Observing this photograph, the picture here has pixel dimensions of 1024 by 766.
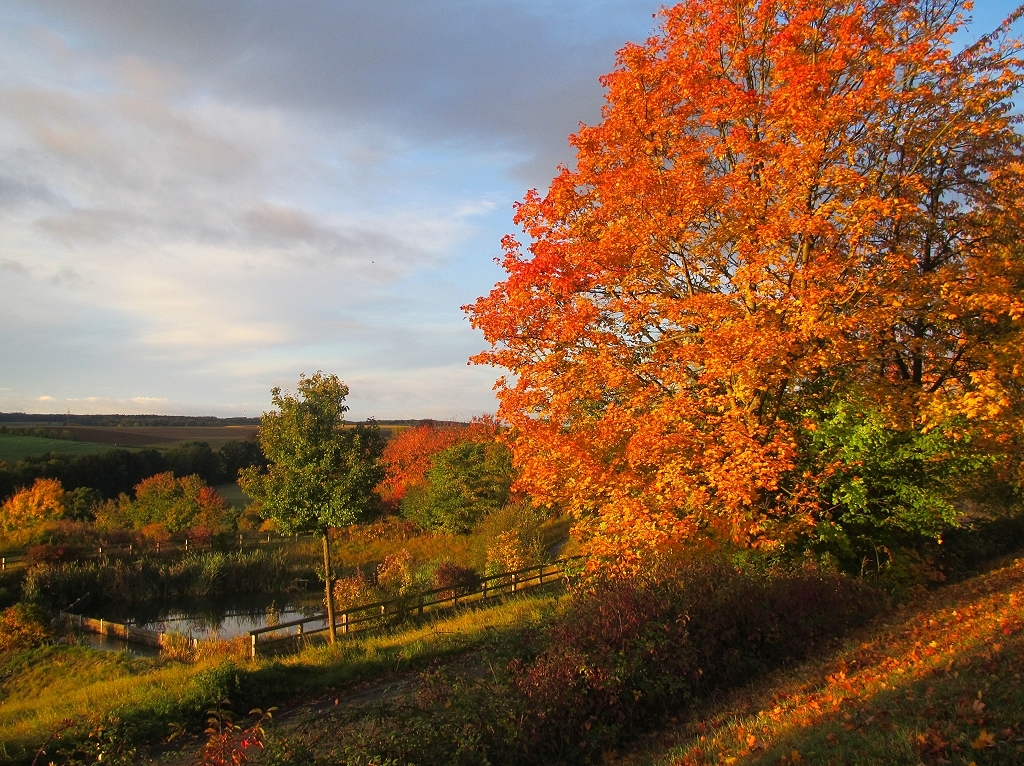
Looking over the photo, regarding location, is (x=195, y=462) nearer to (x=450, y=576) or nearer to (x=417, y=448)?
(x=417, y=448)

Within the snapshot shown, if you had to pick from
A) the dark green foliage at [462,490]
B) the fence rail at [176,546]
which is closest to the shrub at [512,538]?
the dark green foliage at [462,490]

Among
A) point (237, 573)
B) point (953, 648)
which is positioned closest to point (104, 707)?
point (953, 648)

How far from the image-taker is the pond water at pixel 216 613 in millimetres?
29641

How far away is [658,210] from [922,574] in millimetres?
8899

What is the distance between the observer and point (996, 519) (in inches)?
805

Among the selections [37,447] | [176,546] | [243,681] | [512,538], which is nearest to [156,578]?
[176,546]

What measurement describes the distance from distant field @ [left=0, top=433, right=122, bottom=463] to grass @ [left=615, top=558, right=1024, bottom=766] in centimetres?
7749

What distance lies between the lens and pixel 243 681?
11125mm

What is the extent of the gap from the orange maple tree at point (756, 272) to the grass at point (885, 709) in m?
2.65

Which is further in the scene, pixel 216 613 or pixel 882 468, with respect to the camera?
pixel 216 613

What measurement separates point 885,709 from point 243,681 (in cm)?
954

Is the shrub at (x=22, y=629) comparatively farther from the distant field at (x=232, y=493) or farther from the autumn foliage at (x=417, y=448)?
the distant field at (x=232, y=493)

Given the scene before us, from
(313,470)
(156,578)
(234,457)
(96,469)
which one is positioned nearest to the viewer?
(313,470)

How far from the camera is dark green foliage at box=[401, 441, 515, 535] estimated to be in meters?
46.8
